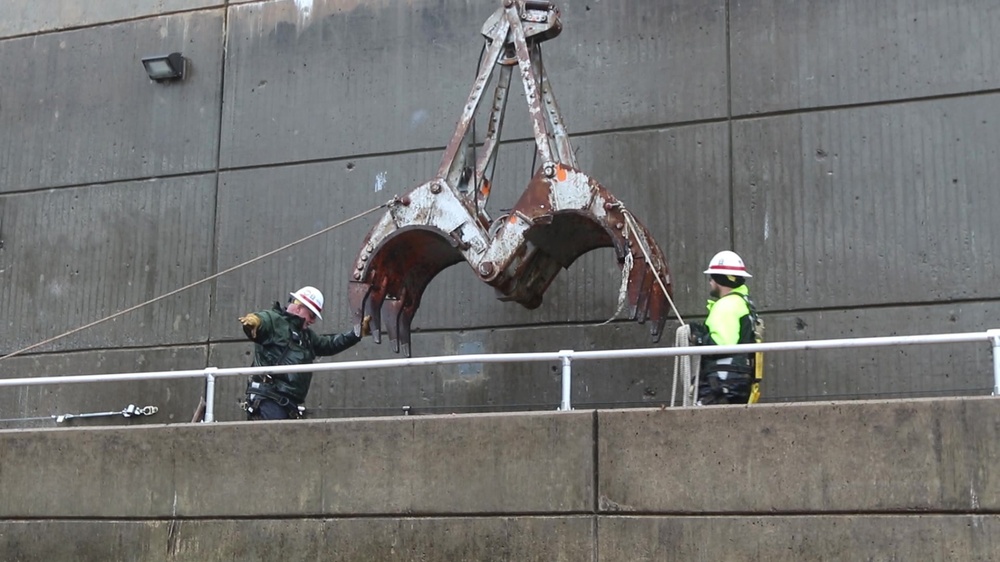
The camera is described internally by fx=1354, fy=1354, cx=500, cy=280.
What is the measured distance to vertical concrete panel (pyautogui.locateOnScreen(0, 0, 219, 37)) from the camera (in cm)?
1298

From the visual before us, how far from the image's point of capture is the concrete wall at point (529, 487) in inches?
291

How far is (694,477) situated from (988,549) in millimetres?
1631

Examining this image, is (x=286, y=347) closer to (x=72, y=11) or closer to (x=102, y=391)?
(x=102, y=391)

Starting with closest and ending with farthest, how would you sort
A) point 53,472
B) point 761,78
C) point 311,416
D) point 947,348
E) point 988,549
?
point 988,549 → point 53,472 → point 947,348 → point 761,78 → point 311,416

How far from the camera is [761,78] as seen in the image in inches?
431

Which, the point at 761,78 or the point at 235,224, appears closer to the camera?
the point at 761,78

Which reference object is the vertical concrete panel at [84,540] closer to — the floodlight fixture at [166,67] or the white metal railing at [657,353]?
the white metal railing at [657,353]

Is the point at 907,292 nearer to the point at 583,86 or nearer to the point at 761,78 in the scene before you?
the point at 761,78

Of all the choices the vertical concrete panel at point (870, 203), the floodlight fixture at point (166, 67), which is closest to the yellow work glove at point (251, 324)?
the floodlight fixture at point (166, 67)

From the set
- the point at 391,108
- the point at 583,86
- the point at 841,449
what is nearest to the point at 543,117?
the point at 583,86

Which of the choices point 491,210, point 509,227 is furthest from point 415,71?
point 509,227

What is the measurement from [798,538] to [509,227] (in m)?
3.30

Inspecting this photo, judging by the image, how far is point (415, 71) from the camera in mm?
11984

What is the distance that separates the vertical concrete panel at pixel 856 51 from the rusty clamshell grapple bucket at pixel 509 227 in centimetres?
176
